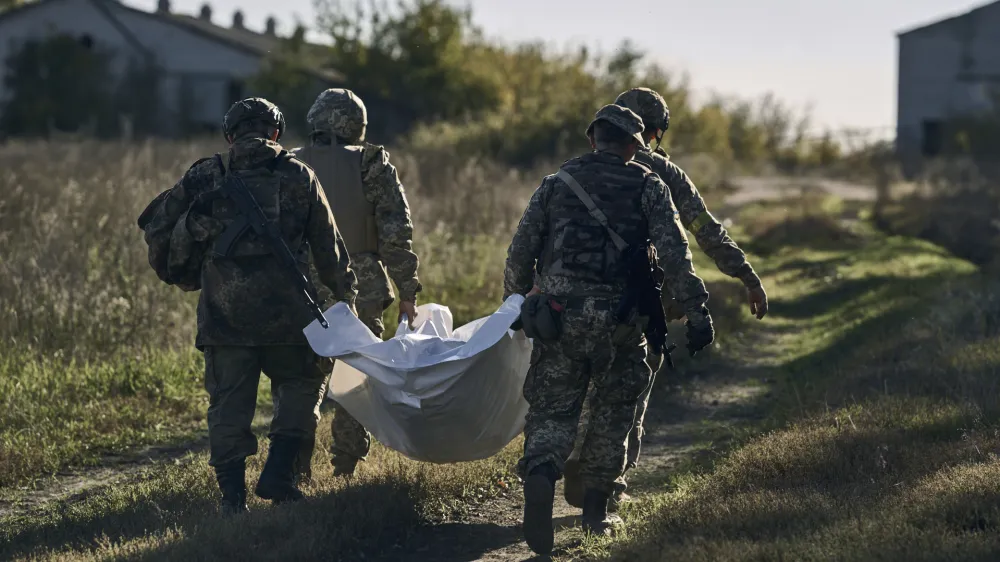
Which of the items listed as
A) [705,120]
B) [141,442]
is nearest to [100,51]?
[705,120]

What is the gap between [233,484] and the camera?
639 centimetres

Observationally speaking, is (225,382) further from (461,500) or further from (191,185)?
(461,500)

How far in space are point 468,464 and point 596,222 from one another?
2103mm

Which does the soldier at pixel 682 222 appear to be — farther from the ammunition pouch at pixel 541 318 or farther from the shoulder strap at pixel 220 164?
the shoulder strap at pixel 220 164

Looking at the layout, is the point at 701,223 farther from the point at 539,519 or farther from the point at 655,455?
the point at 655,455

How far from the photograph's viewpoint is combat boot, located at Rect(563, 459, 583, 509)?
6.94m

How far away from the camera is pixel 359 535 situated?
20.1 ft

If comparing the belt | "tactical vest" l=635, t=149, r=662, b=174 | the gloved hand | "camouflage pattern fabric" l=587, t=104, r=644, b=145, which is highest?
"camouflage pattern fabric" l=587, t=104, r=644, b=145

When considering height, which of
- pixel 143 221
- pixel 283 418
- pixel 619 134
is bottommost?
pixel 283 418

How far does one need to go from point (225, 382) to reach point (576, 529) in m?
1.89

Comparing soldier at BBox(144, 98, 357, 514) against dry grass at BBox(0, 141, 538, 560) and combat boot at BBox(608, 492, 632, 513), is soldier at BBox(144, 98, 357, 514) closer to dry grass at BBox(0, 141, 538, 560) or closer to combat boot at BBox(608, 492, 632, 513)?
dry grass at BBox(0, 141, 538, 560)

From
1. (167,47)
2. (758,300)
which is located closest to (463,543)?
(758,300)

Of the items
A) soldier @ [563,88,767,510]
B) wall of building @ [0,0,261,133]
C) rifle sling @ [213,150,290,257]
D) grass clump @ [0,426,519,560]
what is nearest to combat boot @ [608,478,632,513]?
soldier @ [563,88,767,510]

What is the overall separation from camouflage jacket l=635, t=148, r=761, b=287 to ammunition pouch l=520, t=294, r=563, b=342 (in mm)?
1026
